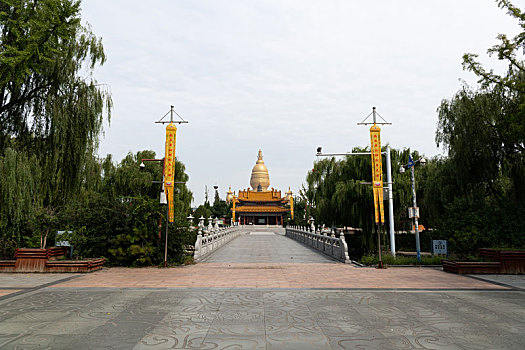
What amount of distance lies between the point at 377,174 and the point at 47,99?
11936 millimetres

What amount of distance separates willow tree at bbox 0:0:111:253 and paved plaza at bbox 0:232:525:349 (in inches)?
138

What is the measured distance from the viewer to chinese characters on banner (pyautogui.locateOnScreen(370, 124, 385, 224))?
43.3 feet

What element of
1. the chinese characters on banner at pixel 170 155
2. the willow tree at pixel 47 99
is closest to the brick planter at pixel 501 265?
the chinese characters on banner at pixel 170 155

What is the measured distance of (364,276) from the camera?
32.9ft

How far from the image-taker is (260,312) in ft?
18.7

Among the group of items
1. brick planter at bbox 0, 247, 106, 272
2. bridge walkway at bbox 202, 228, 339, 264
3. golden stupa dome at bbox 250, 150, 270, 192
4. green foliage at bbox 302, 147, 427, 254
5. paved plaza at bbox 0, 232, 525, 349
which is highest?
golden stupa dome at bbox 250, 150, 270, 192

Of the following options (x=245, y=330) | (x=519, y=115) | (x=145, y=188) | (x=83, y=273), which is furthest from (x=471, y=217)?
(x=145, y=188)

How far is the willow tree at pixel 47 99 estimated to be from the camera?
33.9ft

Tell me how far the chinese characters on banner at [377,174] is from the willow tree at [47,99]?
33.7 feet

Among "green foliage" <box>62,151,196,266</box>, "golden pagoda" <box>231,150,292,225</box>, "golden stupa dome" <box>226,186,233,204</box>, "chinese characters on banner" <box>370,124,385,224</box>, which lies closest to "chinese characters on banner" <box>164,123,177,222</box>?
"green foliage" <box>62,151,196,266</box>

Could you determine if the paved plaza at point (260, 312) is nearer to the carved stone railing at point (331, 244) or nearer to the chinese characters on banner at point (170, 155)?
the chinese characters on banner at point (170, 155)

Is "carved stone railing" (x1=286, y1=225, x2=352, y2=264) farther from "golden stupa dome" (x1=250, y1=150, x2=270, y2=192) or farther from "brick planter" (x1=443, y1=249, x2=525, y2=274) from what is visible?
"golden stupa dome" (x1=250, y1=150, x2=270, y2=192)

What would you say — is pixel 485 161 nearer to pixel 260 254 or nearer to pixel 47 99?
pixel 260 254

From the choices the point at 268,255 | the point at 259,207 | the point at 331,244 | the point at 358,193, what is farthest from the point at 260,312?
the point at 259,207
